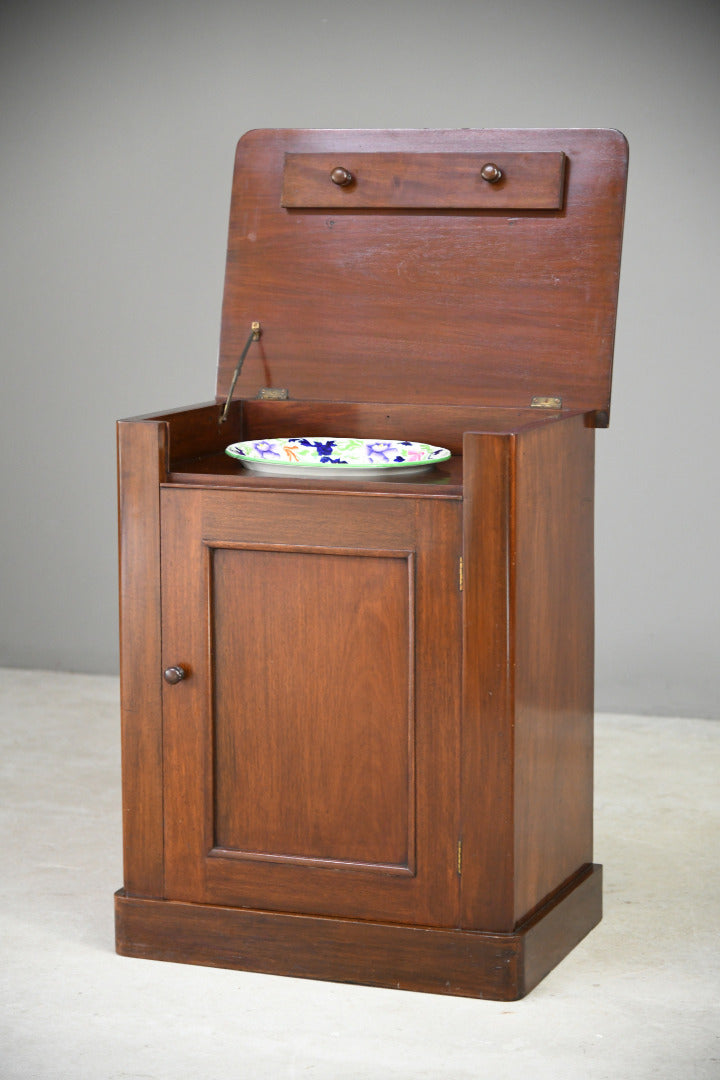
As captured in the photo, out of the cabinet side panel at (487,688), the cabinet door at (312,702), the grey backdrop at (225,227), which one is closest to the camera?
the cabinet side panel at (487,688)

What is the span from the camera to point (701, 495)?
16.8 ft

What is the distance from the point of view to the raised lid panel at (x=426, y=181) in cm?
326

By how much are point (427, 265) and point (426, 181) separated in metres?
0.17

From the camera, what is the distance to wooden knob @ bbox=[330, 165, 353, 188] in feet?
11.1

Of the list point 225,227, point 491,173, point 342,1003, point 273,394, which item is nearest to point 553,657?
point 342,1003

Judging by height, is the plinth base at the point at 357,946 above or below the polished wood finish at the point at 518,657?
below

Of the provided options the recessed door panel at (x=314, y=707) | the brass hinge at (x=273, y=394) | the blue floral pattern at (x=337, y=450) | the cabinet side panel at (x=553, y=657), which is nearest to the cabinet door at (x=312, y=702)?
the recessed door panel at (x=314, y=707)

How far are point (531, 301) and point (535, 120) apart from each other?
2072mm

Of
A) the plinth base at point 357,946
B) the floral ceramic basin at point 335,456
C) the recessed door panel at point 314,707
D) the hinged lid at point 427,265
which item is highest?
the hinged lid at point 427,265

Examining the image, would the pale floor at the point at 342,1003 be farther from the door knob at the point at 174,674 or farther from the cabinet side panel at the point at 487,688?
the door knob at the point at 174,674

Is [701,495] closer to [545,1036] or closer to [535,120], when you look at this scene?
[535,120]

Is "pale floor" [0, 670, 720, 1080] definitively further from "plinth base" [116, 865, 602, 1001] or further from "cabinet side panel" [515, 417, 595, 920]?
"cabinet side panel" [515, 417, 595, 920]

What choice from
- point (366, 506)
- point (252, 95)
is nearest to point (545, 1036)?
point (366, 506)

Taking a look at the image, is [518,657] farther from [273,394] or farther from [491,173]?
[491,173]
